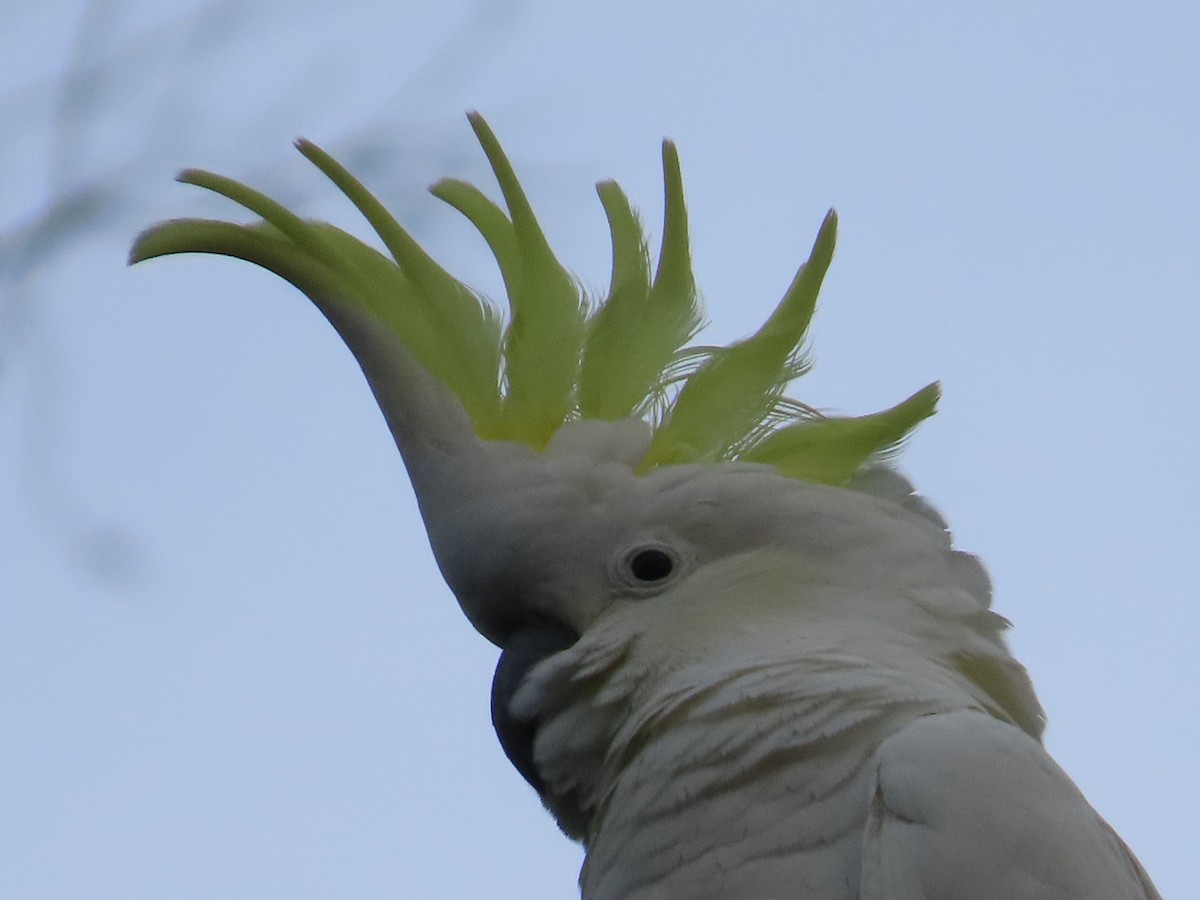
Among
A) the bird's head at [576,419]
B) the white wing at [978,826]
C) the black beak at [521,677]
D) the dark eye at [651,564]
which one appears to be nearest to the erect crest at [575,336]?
the bird's head at [576,419]

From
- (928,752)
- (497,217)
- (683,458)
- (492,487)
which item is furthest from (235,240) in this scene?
(928,752)

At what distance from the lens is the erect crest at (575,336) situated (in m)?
2.72

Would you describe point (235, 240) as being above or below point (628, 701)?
above

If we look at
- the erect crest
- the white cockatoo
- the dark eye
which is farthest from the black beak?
the erect crest

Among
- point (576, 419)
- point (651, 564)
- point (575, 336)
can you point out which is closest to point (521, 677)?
point (651, 564)

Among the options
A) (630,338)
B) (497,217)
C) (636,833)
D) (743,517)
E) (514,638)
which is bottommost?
(636,833)

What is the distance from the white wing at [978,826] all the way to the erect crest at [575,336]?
0.76 metres

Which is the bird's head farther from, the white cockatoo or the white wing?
the white wing

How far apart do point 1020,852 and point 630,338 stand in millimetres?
1215

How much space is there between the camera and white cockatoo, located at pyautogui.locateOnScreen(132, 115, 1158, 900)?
1992 millimetres

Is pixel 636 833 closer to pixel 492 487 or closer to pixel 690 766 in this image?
pixel 690 766

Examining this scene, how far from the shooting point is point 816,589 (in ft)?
7.86

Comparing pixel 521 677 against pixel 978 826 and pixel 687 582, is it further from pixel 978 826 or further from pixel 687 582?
pixel 978 826

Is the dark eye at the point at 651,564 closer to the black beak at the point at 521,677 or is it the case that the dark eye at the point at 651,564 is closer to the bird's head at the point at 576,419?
the bird's head at the point at 576,419
